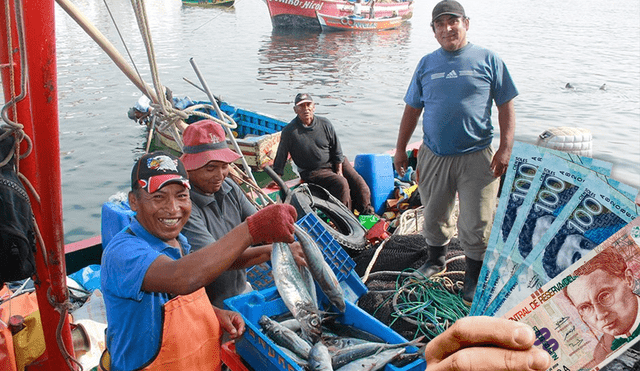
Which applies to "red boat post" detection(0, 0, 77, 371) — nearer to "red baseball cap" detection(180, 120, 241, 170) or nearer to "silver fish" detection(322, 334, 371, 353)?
"red baseball cap" detection(180, 120, 241, 170)

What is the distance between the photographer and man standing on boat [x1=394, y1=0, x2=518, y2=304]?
4.17 meters

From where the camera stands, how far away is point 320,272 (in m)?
2.96

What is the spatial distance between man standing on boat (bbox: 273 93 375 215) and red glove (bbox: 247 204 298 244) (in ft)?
15.6

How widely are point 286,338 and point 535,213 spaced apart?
1.56m

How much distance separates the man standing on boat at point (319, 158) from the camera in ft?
22.9

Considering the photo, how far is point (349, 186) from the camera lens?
734 cm

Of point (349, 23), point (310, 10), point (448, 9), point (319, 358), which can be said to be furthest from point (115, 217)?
point (310, 10)

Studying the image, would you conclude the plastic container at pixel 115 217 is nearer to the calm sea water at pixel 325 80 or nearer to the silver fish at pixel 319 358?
the silver fish at pixel 319 358

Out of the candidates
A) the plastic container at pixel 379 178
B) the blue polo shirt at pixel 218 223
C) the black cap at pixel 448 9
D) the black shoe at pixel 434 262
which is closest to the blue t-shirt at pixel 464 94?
the black cap at pixel 448 9

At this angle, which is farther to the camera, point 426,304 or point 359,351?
point 426,304

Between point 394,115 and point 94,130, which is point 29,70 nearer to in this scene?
point 94,130

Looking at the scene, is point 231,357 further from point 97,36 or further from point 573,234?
point 573,234

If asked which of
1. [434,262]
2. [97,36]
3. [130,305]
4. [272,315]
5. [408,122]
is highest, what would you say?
[97,36]

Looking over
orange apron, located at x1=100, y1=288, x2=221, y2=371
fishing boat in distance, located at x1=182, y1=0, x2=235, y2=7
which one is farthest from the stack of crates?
fishing boat in distance, located at x1=182, y1=0, x2=235, y2=7
